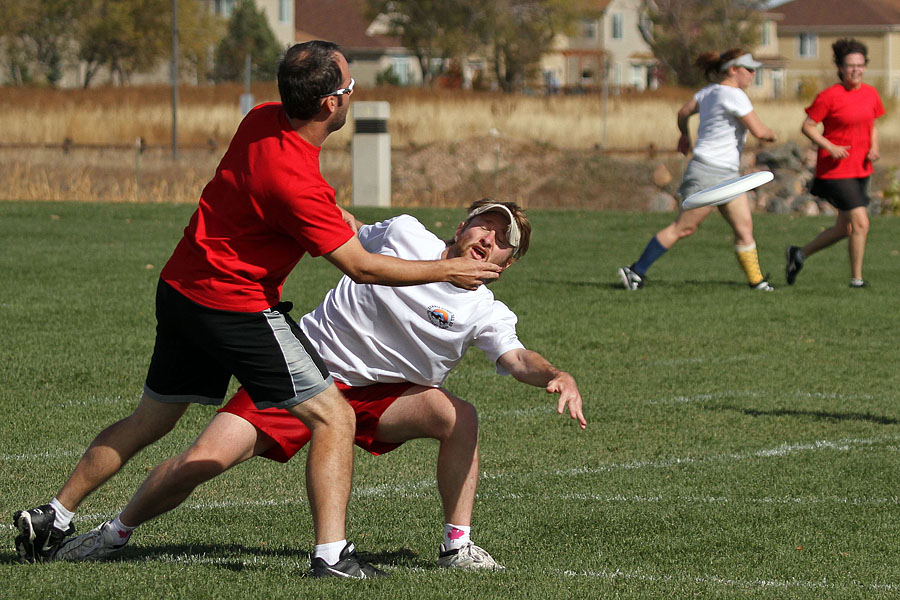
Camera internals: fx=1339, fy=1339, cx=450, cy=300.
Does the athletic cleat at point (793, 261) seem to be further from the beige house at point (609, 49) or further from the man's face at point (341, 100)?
the beige house at point (609, 49)

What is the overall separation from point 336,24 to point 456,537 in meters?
91.2

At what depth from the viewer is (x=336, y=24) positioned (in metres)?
93.6

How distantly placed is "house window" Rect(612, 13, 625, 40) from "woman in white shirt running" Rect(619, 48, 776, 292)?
87507mm

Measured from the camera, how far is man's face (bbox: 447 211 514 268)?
15.6 feet

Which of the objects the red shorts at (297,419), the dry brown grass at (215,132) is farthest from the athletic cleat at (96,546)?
the dry brown grass at (215,132)

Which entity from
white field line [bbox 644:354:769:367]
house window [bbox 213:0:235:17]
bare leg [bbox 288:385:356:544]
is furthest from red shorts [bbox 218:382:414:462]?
house window [bbox 213:0:235:17]

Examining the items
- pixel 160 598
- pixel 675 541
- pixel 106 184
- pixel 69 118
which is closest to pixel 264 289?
pixel 160 598

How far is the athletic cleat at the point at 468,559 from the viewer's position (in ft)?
16.0

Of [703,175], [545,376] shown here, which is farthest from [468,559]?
[703,175]

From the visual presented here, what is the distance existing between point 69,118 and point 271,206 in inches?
1410

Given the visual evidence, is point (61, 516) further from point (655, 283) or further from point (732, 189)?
point (655, 283)

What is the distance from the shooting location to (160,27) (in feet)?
210

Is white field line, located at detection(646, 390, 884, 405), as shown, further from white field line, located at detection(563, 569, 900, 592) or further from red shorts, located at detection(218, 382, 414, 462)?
red shorts, located at detection(218, 382, 414, 462)

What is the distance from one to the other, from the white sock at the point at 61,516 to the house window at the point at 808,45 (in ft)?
320
